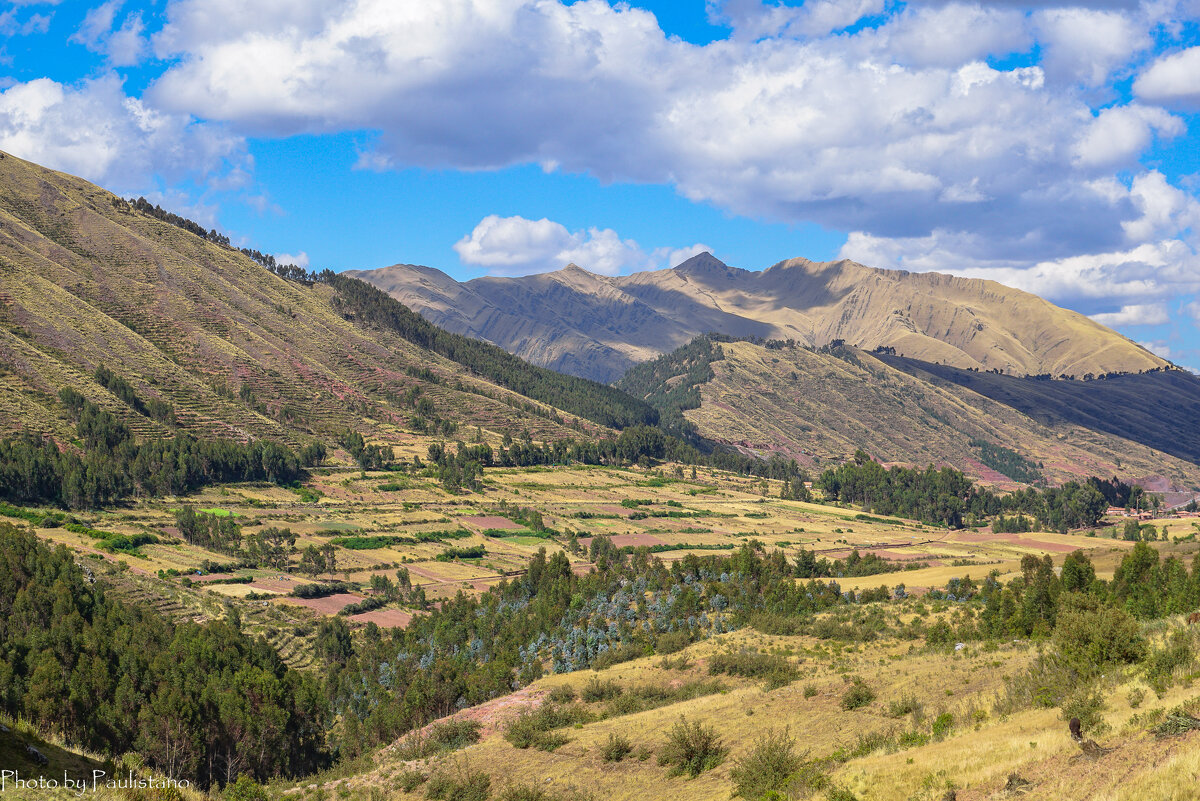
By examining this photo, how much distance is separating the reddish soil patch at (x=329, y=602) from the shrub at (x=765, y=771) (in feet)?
297

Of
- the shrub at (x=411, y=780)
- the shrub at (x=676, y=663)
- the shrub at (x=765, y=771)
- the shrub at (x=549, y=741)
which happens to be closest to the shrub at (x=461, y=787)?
the shrub at (x=411, y=780)

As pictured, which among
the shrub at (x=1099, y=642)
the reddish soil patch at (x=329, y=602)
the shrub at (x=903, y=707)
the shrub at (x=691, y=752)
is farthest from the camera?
the reddish soil patch at (x=329, y=602)

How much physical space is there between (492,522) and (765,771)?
148m

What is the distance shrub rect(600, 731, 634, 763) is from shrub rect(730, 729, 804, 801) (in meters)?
9.04

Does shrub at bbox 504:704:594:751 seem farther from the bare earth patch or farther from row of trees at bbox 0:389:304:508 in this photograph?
row of trees at bbox 0:389:304:508

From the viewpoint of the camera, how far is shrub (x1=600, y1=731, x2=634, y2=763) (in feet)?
137

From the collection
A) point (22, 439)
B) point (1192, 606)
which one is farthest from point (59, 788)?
point (22, 439)

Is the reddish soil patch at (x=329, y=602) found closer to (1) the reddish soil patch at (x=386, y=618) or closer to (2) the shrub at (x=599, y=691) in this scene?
(1) the reddish soil patch at (x=386, y=618)

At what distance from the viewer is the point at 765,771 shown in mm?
32625

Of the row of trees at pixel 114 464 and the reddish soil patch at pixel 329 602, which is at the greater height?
the row of trees at pixel 114 464

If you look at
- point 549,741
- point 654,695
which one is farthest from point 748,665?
point 549,741

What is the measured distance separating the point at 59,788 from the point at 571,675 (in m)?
43.4

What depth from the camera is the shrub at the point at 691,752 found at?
38.6 meters

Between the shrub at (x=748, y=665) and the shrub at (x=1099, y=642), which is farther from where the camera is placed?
the shrub at (x=748, y=665)
